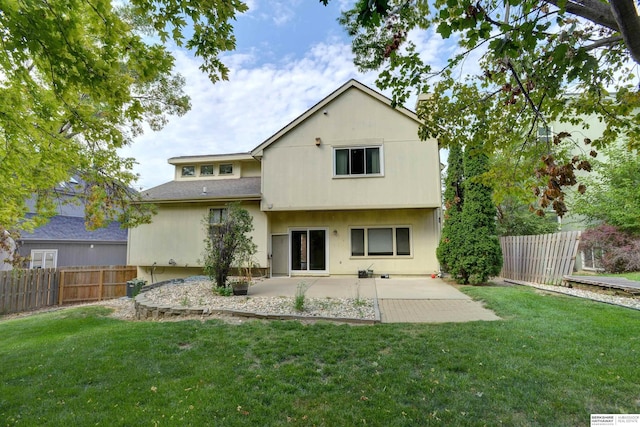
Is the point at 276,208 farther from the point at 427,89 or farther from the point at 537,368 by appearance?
the point at 537,368

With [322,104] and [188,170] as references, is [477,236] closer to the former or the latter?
[322,104]

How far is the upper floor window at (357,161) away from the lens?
530 inches

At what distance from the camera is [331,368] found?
4266 millimetres

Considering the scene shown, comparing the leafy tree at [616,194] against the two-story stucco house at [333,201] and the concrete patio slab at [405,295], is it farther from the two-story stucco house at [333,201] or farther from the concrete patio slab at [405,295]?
the concrete patio slab at [405,295]

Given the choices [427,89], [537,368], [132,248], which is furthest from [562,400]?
[132,248]

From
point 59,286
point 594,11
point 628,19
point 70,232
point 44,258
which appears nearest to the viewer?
point 628,19

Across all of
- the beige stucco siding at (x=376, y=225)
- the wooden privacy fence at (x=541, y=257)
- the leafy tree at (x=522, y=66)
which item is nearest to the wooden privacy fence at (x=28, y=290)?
the beige stucco siding at (x=376, y=225)

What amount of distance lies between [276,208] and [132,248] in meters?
7.36

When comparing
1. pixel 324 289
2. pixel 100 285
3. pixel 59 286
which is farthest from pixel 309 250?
pixel 59 286

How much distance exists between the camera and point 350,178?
1346 centimetres

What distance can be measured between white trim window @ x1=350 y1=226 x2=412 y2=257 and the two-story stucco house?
4cm

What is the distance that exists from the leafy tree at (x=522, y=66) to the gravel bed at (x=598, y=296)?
4746 mm

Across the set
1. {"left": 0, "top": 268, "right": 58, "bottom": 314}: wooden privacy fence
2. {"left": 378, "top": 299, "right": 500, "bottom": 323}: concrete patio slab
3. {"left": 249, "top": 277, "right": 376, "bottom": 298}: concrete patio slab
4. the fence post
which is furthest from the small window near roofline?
{"left": 378, "top": 299, "right": 500, "bottom": 323}: concrete patio slab

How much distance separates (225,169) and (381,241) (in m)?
9.10
